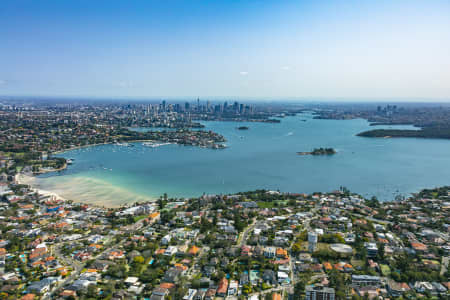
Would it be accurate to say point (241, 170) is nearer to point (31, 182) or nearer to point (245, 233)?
point (245, 233)

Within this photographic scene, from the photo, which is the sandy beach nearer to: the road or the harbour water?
the harbour water

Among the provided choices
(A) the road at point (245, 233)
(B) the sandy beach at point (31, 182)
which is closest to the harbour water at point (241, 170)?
(B) the sandy beach at point (31, 182)

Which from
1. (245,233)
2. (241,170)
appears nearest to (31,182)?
(241,170)

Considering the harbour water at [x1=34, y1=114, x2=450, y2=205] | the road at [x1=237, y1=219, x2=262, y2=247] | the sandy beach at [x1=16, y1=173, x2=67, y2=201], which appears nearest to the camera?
the road at [x1=237, y1=219, x2=262, y2=247]

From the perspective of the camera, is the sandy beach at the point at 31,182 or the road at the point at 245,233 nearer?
the road at the point at 245,233

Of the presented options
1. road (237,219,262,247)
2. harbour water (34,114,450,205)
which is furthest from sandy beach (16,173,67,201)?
road (237,219,262,247)

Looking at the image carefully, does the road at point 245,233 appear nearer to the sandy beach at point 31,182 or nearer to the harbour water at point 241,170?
the harbour water at point 241,170

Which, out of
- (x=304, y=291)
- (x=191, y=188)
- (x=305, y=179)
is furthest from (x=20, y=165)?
(x=304, y=291)

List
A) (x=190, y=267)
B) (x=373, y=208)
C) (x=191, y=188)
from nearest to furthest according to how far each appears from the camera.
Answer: (x=190, y=267)
(x=373, y=208)
(x=191, y=188)

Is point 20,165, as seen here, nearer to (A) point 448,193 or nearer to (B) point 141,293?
(B) point 141,293
